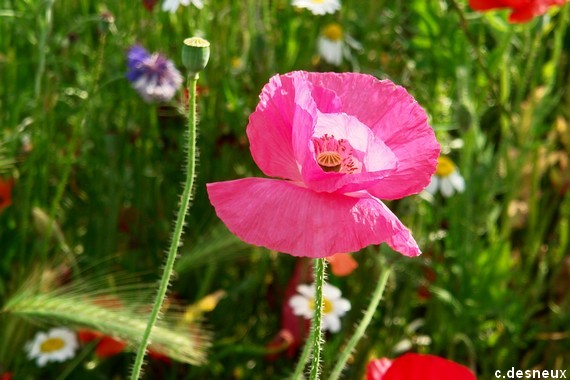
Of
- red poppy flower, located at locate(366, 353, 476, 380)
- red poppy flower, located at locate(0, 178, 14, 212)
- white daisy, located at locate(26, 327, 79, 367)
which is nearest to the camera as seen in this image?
red poppy flower, located at locate(366, 353, 476, 380)

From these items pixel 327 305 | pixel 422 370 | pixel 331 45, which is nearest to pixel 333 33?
pixel 331 45

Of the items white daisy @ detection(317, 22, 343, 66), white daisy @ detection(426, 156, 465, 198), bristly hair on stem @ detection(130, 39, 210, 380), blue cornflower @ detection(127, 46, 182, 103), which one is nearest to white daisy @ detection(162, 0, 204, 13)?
blue cornflower @ detection(127, 46, 182, 103)

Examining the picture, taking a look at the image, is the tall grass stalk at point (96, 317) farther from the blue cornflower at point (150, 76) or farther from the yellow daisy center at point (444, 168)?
the yellow daisy center at point (444, 168)

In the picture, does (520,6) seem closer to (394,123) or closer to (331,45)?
(331,45)

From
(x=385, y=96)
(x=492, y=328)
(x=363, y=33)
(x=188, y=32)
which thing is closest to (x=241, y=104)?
(x=188, y=32)

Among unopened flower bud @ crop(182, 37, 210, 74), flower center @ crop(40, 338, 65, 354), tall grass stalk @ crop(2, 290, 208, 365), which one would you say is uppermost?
unopened flower bud @ crop(182, 37, 210, 74)

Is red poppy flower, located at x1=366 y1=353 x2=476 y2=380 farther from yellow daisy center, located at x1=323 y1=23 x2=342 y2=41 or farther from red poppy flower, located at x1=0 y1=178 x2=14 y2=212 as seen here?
yellow daisy center, located at x1=323 y1=23 x2=342 y2=41

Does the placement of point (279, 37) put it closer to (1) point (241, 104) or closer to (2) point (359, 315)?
(1) point (241, 104)

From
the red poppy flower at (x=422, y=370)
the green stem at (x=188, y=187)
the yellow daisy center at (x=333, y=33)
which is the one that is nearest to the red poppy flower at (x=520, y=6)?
the yellow daisy center at (x=333, y=33)
